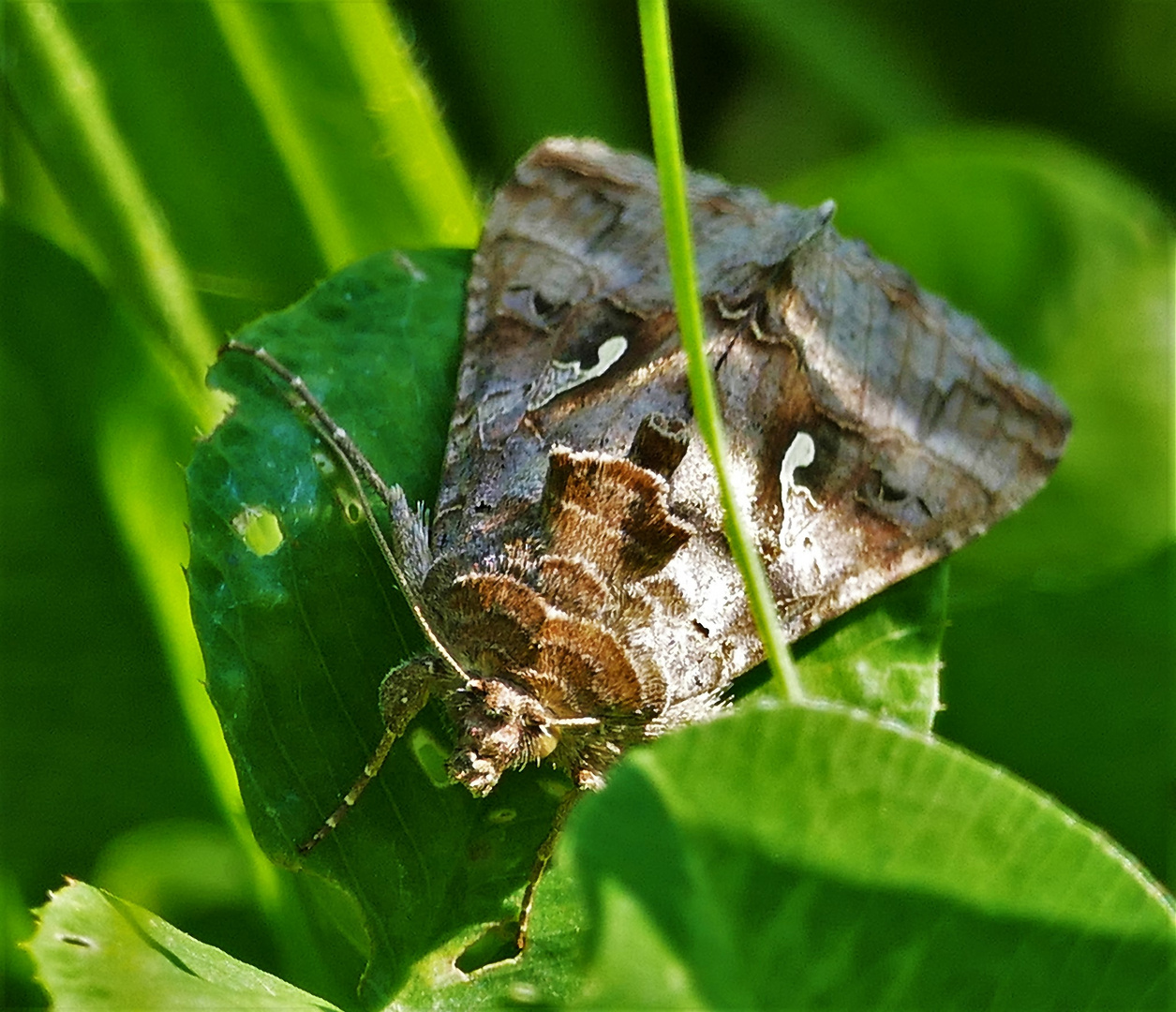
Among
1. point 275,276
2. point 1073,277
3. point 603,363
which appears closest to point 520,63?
point 275,276

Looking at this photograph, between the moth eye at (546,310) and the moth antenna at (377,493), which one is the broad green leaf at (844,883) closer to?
the moth antenna at (377,493)

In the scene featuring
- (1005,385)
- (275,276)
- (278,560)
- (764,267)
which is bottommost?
(278,560)

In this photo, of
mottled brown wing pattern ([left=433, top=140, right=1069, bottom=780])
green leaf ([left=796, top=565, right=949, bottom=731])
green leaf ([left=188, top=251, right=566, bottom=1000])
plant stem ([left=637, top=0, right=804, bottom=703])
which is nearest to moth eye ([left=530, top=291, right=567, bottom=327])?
mottled brown wing pattern ([left=433, top=140, right=1069, bottom=780])

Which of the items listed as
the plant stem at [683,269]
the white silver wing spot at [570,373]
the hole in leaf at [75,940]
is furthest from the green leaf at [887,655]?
the hole in leaf at [75,940]

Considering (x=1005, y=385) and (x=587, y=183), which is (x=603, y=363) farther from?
(x=1005, y=385)

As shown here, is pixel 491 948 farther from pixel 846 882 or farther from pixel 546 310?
pixel 546 310

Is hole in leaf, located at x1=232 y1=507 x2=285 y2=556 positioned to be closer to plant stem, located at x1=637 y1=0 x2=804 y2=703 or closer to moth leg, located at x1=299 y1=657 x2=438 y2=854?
moth leg, located at x1=299 y1=657 x2=438 y2=854

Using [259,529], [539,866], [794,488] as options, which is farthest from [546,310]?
[539,866]
